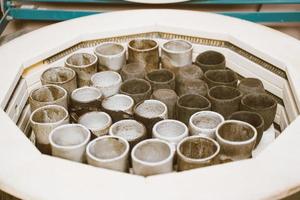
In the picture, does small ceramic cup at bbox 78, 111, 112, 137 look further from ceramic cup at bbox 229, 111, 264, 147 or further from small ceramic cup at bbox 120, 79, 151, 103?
ceramic cup at bbox 229, 111, 264, 147

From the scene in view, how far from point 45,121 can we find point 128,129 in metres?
0.34

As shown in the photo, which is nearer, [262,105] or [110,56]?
[262,105]

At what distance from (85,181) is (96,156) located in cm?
20

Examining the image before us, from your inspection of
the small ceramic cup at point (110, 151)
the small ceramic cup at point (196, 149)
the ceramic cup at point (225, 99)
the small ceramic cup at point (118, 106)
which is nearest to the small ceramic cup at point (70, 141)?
the small ceramic cup at point (110, 151)

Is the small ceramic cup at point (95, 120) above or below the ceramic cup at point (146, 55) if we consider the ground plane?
below

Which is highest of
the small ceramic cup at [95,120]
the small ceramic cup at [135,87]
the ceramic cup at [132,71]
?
the ceramic cup at [132,71]

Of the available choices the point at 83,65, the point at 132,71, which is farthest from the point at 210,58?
the point at 83,65

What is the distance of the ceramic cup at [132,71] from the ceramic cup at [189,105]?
0.28 m

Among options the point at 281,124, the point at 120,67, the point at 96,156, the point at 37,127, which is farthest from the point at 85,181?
the point at 281,124

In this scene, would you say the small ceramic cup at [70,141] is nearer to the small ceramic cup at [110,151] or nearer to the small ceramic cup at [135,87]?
the small ceramic cup at [110,151]

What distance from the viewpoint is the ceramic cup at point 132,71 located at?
2088 millimetres

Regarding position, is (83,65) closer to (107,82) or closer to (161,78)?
(107,82)

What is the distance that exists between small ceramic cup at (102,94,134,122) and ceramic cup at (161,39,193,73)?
0.37 m

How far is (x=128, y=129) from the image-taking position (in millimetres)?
1786
